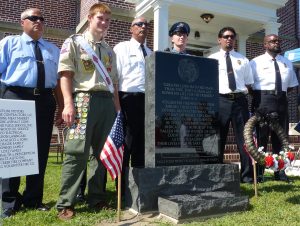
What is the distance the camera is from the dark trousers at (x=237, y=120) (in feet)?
16.6

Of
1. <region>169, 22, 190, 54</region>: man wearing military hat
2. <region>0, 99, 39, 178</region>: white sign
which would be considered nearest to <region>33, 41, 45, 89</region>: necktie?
<region>0, 99, 39, 178</region>: white sign

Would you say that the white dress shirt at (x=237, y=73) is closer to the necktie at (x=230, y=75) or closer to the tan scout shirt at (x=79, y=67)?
the necktie at (x=230, y=75)

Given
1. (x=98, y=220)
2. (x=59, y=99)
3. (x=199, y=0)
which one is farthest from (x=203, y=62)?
(x=199, y=0)

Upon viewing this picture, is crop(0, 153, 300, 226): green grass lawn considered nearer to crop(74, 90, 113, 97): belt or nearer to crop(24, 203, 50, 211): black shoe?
crop(24, 203, 50, 211): black shoe

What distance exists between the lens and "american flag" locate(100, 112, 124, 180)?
11.4ft

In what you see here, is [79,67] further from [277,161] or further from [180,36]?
[277,161]

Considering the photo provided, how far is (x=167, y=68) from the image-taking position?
4.00 m

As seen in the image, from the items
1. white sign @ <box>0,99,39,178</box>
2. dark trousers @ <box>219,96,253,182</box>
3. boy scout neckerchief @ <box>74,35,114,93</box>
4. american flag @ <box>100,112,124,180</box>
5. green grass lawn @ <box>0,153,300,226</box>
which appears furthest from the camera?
dark trousers @ <box>219,96,253,182</box>

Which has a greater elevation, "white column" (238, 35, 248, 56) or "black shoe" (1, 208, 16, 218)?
"white column" (238, 35, 248, 56)

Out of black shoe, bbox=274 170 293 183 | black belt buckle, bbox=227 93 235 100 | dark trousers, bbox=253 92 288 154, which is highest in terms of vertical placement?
black belt buckle, bbox=227 93 235 100

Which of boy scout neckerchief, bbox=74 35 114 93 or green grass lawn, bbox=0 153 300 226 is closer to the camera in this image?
green grass lawn, bbox=0 153 300 226

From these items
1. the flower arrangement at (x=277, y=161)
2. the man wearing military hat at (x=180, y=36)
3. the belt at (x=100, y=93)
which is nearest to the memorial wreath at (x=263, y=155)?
the flower arrangement at (x=277, y=161)

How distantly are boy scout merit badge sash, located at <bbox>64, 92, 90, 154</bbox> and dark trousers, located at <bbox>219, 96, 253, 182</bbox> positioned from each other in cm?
218

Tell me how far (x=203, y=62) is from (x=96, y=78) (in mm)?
1376
